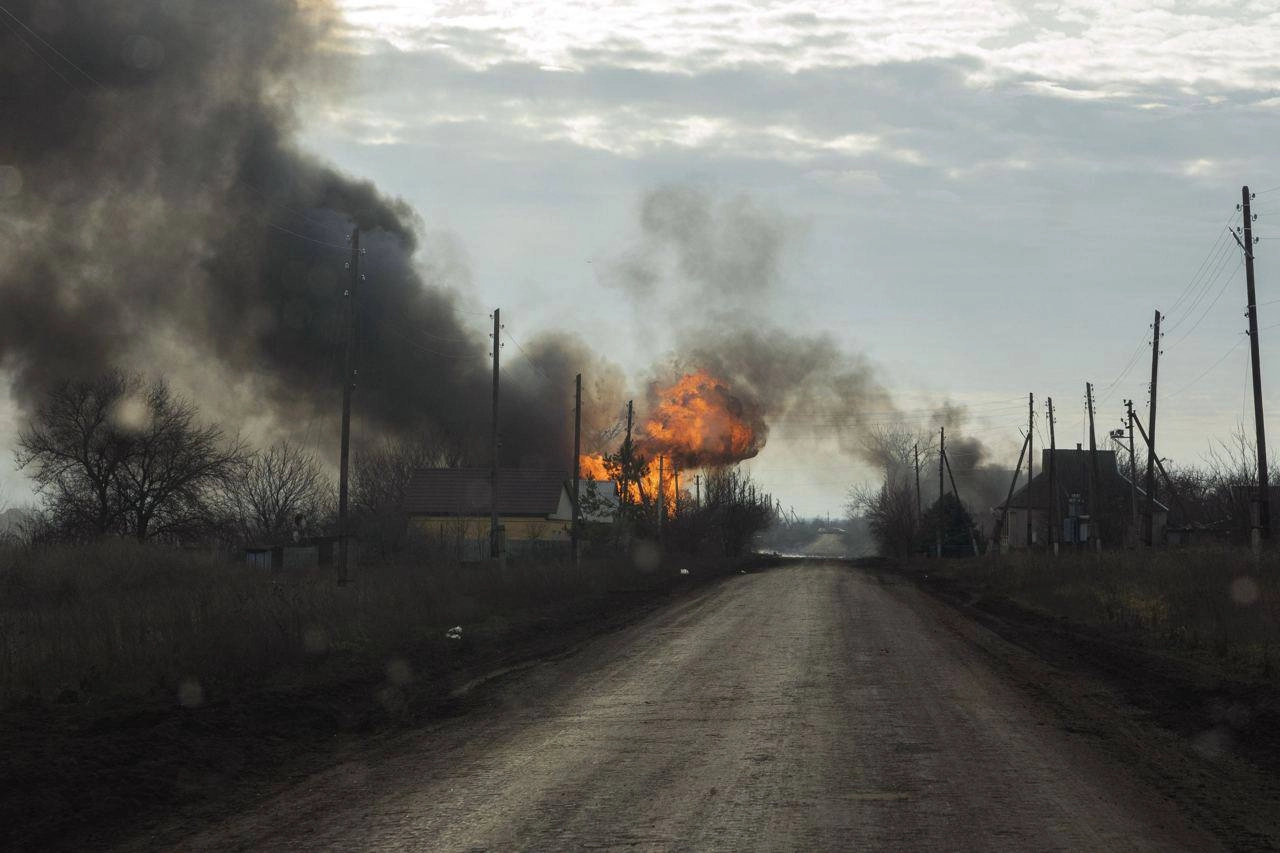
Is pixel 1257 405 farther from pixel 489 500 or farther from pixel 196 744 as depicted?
pixel 489 500

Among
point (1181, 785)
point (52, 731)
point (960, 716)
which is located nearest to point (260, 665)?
point (52, 731)

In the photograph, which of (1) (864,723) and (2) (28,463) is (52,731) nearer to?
(1) (864,723)

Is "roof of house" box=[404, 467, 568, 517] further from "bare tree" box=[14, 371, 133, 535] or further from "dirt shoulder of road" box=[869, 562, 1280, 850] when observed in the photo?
"dirt shoulder of road" box=[869, 562, 1280, 850]

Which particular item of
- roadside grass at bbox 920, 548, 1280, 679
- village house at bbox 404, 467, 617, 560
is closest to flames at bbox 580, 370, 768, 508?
village house at bbox 404, 467, 617, 560

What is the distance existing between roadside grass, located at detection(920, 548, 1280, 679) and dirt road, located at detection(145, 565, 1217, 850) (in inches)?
156

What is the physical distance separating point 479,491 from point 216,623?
167ft

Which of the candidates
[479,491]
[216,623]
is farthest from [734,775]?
[479,491]

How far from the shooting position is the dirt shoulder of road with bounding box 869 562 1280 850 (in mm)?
7363

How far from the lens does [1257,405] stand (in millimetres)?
30969

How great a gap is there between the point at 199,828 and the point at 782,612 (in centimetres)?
1782

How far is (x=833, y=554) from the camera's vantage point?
515 ft

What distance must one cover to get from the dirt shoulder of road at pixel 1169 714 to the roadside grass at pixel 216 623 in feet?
25.1

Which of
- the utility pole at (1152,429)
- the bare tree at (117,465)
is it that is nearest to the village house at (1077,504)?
the utility pole at (1152,429)

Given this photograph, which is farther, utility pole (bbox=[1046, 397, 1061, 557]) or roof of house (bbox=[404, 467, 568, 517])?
roof of house (bbox=[404, 467, 568, 517])
